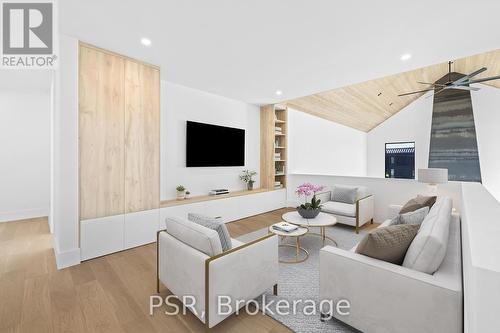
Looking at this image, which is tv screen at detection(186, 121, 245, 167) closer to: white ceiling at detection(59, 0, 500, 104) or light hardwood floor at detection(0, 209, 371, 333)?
white ceiling at detection(59, 0, 500, 104)

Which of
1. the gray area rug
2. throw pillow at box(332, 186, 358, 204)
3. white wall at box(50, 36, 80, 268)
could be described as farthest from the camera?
throw pillow at box(332, 186, 358, 204)

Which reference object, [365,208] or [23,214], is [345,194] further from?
[23,214]

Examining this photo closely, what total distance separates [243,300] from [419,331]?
1097 mm

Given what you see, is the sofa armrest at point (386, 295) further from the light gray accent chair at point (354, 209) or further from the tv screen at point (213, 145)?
the tv screen at point (213, 145)

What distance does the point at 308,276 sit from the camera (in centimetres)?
234

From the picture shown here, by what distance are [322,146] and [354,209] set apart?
12.8ft

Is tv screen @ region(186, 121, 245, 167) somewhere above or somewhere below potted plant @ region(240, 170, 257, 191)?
above

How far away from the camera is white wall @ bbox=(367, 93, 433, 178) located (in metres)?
6.58

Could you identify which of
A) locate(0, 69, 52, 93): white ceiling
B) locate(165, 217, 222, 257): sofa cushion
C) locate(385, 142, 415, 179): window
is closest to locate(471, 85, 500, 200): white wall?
locate(385, 142, 415, 179): window

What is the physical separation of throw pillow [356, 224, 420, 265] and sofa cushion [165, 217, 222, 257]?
1038 mm

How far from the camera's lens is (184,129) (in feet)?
13.2

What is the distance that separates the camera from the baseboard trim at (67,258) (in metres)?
2.46

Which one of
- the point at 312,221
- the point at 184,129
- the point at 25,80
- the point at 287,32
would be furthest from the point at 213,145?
the point at 25,80

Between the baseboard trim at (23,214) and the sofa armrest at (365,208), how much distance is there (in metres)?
6.31
